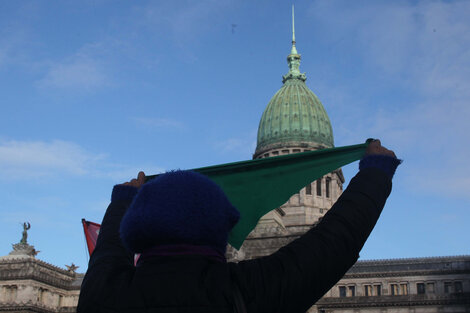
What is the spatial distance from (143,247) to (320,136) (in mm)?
95399

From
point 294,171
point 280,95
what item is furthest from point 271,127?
point 294,171

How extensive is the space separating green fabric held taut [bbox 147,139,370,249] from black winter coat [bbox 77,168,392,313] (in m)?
2.42

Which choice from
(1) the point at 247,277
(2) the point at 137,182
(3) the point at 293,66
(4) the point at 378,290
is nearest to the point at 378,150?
(1) the point at 247,277

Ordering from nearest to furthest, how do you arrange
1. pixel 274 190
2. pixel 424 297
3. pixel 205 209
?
pixel 205 209 < pixel 274 190 < pixel 424 297

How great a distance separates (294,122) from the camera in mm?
98562

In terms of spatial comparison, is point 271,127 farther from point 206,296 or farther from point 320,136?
point 206,296

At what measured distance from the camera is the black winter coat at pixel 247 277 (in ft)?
12.7

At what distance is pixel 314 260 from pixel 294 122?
9509cm

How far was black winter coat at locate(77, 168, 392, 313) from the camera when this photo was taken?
3.88 m

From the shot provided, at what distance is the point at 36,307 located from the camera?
241ft

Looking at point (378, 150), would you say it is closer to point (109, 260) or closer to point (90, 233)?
point (109, 260)

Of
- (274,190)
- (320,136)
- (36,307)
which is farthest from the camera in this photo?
(320,136)

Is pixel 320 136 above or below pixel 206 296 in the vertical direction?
above

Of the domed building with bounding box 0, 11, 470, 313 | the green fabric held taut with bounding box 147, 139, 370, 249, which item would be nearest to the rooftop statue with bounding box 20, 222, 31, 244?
the domed building with bounding box 0, 11, 470, 313
